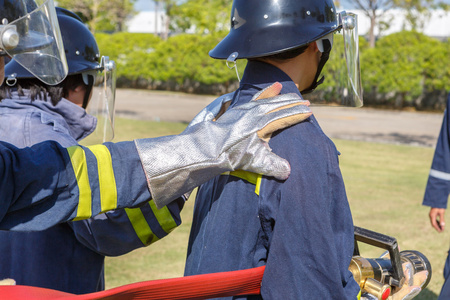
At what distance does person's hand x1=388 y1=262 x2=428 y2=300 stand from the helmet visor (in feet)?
2.55

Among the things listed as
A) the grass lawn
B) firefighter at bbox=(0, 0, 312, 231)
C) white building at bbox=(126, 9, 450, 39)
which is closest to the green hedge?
white building at bbox=(126, 9, 450, 39)

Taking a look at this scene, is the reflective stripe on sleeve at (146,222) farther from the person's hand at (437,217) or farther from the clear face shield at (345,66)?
the person's hand at (437,217)

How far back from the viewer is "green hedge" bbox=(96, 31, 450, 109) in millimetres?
21656

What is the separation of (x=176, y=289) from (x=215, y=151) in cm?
43

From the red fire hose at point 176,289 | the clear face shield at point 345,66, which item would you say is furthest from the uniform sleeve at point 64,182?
the clear face shield at point 345,66

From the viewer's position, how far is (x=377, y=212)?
23.4ft

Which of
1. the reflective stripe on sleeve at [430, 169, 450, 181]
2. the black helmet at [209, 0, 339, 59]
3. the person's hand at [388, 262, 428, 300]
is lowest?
the reflective stripe on sleeve at [430, 169, 450, 181]

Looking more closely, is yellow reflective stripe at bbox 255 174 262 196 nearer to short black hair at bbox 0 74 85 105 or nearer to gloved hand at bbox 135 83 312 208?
gloved hand at bbox 135 83 312 208

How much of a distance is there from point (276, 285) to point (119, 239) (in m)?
0.79

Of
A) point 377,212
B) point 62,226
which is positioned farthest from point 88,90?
point 377,212

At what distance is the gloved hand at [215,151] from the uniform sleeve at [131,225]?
45cm

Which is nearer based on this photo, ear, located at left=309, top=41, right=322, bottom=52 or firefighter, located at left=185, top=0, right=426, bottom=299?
firefighter, located at left=185, top=0, right=426, bottom=299

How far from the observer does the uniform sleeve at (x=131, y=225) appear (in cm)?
218

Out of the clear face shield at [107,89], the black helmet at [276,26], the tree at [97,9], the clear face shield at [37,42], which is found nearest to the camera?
the clear face shield at [37,42]
